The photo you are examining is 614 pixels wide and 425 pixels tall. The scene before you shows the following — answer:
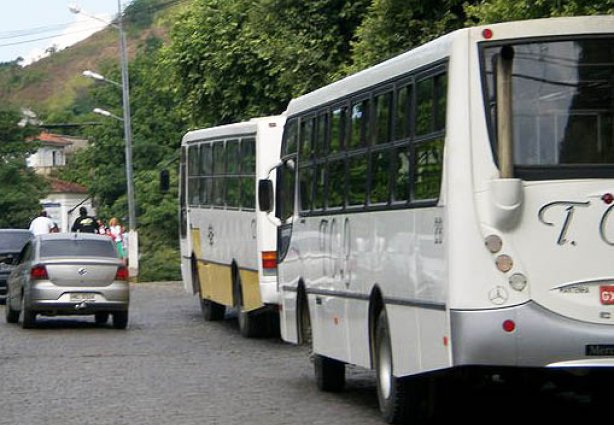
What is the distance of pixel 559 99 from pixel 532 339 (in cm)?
165

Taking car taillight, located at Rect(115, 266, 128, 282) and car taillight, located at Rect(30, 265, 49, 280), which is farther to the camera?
car taillight, located at Rect(115, 266, 128, 282)

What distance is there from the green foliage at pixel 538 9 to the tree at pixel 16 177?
249ft

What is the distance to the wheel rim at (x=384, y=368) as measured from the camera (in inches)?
558

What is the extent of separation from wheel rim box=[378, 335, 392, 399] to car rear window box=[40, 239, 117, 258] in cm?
1382

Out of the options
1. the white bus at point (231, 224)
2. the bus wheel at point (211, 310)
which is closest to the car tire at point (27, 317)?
the white bus at point (231, 224)

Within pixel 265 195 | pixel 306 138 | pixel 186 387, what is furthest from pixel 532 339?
pixel 265 195

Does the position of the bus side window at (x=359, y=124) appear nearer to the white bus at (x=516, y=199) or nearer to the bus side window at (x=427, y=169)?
the bus side window at (x=427, y=169)

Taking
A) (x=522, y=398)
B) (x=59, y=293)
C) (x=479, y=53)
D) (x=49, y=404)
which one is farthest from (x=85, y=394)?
(x=59, y=293)

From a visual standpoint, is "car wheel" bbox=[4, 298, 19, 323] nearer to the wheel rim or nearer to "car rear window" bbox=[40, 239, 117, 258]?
"car rear window" bbox=[40, 239, 117, 258]

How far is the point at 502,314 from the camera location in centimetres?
1174

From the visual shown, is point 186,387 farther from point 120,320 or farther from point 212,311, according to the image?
point 212,311

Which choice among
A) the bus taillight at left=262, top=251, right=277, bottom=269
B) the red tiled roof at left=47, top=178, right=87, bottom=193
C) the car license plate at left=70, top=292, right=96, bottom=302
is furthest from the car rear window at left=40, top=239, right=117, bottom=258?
the red tiled roof at left=47, top=178, right=87, bottom=193

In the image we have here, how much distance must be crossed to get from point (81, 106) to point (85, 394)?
18020cm

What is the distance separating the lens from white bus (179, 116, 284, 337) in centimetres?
2412
